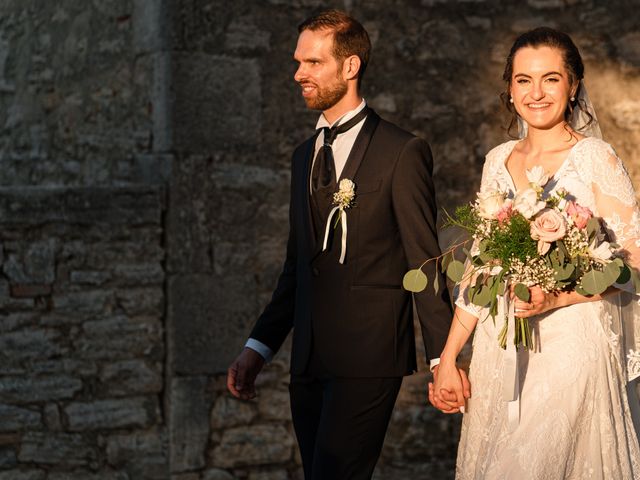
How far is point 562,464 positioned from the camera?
10.7ft

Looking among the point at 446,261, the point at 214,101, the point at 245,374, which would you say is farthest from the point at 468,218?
the point at 214,101

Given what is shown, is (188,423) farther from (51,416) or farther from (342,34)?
(342,34)

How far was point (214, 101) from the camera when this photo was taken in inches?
233

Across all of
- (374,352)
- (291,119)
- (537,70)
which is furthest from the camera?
(291,119)

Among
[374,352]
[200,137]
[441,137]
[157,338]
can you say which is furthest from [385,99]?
[374,352]

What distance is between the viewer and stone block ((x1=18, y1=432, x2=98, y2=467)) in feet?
18.5

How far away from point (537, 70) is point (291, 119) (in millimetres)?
2732

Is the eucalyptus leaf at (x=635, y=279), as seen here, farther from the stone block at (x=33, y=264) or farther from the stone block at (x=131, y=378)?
the stone block at (x=33, y=264)

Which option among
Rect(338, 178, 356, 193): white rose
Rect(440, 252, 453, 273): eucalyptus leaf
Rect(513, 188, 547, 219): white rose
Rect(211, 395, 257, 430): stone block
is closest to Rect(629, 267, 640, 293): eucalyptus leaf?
Rect(513, 188, 547, 219): white rose

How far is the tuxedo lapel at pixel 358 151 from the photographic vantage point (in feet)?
12.6

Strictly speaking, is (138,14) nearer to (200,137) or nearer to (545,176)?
(200,137)

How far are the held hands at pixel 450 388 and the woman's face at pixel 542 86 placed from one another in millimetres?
814

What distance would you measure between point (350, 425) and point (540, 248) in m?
0.91

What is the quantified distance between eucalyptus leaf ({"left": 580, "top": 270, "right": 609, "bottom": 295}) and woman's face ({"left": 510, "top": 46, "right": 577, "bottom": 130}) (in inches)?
23.0
